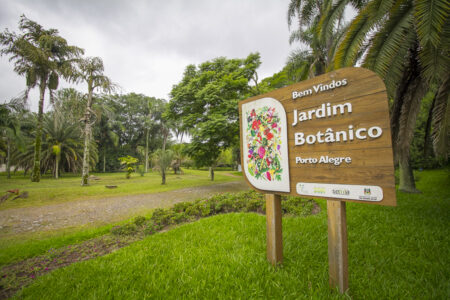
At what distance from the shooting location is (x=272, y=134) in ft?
7.64

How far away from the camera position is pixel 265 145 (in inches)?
94.4

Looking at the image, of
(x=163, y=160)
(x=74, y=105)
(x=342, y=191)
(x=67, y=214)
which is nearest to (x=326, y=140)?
(x=342, y=191)

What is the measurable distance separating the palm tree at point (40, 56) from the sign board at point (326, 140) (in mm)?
14918

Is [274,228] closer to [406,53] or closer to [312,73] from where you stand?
[406,53]

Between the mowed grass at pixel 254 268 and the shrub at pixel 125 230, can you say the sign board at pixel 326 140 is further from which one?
the shrub at pixel 125 230

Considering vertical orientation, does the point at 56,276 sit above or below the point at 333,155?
below

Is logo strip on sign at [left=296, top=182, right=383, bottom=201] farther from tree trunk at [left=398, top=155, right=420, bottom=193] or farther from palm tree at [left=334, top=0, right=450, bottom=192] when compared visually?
tree trunk at [left=398, top=155, right=420, bottom=193]

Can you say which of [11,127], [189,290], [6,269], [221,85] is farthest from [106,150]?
[189,290]

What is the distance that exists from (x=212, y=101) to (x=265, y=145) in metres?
8.88

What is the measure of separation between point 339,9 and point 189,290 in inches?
316

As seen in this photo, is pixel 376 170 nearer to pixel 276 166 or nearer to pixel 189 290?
pixel 276 166

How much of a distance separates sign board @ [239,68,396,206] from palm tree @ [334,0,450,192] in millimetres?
2570

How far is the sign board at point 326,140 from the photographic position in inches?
63.1

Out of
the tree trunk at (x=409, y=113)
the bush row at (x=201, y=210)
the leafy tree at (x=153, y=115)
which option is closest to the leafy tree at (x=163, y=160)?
the bush row at (x=201, y=210)
